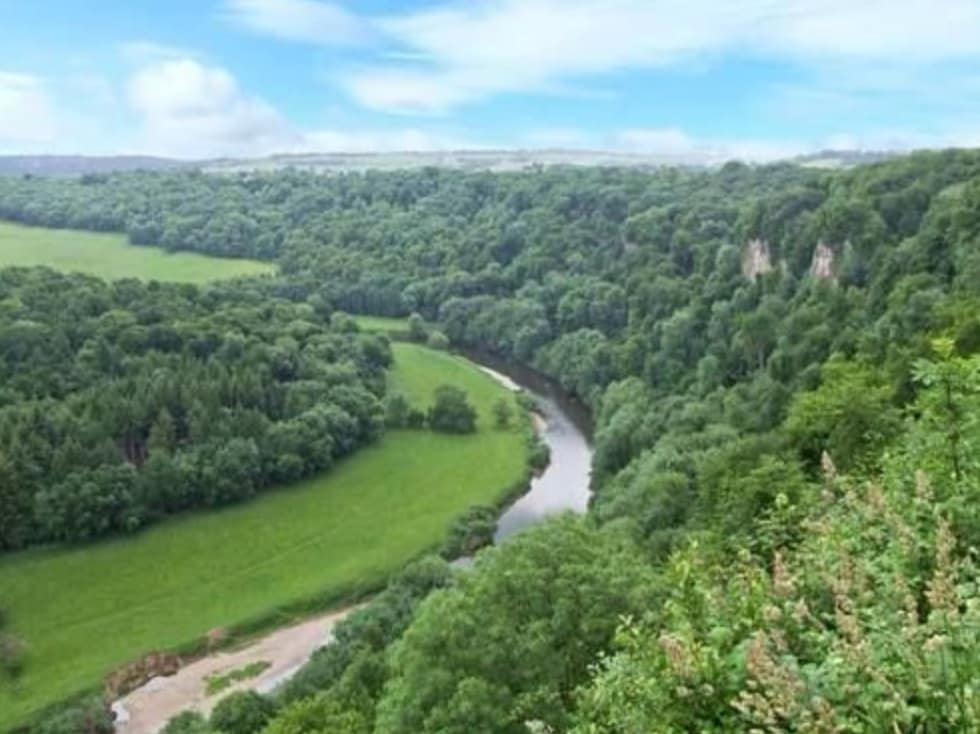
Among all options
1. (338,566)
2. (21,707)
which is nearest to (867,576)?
(21,707)

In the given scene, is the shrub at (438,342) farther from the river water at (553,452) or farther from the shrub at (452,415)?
the shrub at (452,415)

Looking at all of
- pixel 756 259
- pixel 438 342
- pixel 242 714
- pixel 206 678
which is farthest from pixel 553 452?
pixel 242 714

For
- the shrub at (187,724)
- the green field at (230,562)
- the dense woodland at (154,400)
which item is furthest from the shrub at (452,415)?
the shrub at (187,724)

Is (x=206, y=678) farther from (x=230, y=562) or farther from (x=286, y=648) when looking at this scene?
(x=230, y=562)

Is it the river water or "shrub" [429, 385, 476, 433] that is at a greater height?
"shrub" [429, 385, 476, 433]

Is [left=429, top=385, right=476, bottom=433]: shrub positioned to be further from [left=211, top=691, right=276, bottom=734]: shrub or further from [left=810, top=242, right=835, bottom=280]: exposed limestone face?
[left=211, top=691, right=276, bottom=734]: shrub

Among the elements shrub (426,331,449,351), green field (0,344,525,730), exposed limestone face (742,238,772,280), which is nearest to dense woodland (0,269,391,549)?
green field (0,344,525,730)
